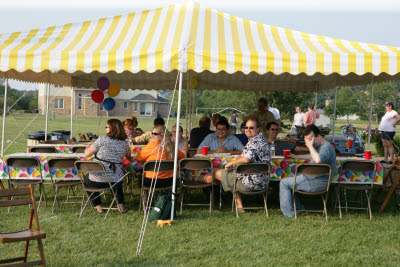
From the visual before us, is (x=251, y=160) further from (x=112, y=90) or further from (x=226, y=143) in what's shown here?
(x=112, y=90)

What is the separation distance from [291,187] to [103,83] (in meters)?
5.64

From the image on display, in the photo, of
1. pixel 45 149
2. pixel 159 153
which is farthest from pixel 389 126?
pixel 45 149

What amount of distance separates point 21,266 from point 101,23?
403 cm

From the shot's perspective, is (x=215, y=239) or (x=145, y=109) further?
(x=145, y=109)

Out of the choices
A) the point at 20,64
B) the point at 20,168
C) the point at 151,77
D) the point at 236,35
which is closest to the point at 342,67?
the point at 236,35

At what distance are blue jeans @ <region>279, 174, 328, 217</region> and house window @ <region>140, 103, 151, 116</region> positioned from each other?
51.3 metres

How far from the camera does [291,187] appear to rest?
5.62 m

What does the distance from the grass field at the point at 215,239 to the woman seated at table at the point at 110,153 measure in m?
0.42

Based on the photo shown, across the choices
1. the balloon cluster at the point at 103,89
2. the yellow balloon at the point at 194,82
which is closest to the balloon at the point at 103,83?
the balloon cluster at the point at 103,89

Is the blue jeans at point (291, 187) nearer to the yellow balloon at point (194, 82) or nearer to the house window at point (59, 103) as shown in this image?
the yellow balloon at point (194, 82)

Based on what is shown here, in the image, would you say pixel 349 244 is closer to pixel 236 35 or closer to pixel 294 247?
pixel 294 247

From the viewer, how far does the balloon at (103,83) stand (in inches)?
384

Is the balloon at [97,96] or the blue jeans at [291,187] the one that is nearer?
the blue jeans at [291,187]

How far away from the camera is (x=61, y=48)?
221 inches
